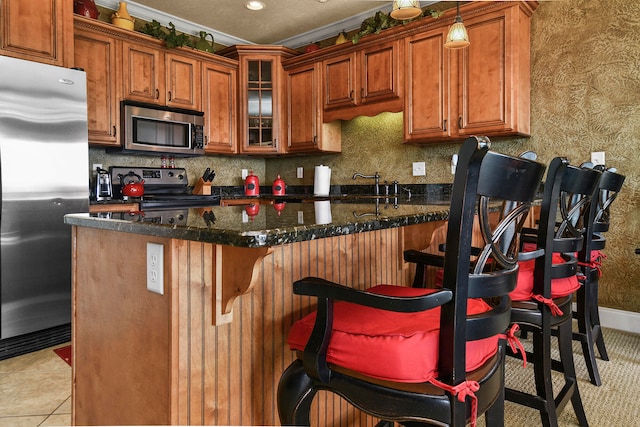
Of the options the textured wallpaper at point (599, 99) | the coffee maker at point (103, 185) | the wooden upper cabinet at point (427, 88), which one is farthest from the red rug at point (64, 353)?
the textured wallpaper at point (599, 99)

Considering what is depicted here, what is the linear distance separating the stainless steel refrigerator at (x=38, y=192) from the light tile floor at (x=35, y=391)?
0.21m

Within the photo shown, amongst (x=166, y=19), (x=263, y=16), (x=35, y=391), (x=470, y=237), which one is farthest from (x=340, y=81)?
(x=470, y=237)

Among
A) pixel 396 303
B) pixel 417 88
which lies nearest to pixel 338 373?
pixel 396 303

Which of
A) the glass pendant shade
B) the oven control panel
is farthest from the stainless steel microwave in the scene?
the glass pendant shade

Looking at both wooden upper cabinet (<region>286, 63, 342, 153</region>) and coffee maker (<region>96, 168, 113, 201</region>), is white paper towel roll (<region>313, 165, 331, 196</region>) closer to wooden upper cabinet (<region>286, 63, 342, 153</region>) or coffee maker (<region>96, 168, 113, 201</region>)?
wooden upper cabinet (<region>286, 63, 342, 153</region>)

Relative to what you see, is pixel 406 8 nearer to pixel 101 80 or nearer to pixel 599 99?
pixel 599 99

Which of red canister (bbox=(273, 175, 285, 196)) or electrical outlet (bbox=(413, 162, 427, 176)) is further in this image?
red canister (bbox=(273, 175, 285, 196))

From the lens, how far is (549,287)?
54.6 inches

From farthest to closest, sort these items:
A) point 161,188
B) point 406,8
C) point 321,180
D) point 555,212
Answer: point 321,180 < point 161,188 < point 406,8 < point 555,212

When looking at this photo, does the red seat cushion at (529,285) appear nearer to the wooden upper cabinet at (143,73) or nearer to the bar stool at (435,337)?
the bar stool at (435,337)

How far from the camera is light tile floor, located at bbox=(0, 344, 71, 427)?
6.05 ft

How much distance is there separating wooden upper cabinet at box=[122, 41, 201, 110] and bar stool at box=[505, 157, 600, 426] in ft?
11.6

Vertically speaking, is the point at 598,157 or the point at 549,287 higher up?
the point at 598,157

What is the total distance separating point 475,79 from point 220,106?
8.42ft
